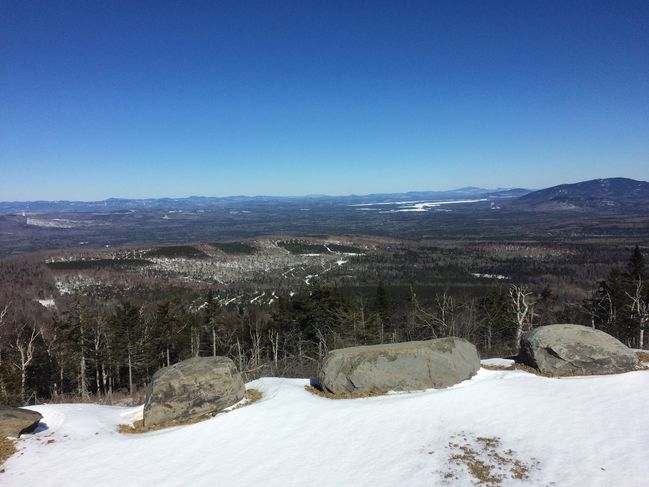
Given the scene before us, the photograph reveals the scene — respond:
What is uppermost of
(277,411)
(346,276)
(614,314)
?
(277,411)

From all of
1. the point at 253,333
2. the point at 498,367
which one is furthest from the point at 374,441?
the point at 253,333

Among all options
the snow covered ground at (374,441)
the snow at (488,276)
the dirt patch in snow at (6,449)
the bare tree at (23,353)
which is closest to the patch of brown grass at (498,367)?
the snow covered ground at (374,441)

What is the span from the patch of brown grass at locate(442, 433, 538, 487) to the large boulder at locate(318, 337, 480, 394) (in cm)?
430

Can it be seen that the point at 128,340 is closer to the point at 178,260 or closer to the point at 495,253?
the point at 178,260

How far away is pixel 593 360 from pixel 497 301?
A: 36.6 m

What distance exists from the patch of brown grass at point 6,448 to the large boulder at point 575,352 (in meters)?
19.1

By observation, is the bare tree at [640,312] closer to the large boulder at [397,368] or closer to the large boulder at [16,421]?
the large boulder at [397,368]

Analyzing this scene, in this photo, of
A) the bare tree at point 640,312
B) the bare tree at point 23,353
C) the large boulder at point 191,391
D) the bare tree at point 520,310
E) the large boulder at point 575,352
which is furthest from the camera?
the bare tree at point 640,312

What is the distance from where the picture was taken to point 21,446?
11.1 metres

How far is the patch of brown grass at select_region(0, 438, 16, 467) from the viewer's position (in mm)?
10359

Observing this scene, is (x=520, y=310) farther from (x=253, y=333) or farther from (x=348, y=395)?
(x=253, y=333)

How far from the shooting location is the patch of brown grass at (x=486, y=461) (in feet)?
28.8

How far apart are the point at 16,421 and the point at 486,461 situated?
1362cm

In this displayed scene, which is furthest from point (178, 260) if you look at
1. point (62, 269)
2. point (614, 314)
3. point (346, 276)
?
point (614, 314)
